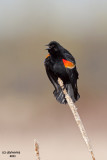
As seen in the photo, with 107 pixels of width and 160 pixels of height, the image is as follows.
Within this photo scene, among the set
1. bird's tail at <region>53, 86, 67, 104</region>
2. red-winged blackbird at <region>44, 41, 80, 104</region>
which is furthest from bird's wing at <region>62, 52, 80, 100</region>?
bird's tail at <region>53, 86, 67, 104</region>

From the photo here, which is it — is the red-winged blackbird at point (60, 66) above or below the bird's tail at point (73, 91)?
above

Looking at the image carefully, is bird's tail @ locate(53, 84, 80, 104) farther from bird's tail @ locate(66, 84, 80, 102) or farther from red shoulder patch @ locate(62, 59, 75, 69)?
red shoulder patch @ locate(62, 59, 75, 69)

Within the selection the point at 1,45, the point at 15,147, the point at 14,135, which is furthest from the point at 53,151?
the point at 1,45

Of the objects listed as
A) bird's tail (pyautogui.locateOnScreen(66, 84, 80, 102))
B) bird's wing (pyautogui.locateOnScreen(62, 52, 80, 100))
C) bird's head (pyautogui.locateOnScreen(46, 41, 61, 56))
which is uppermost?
bird's head (pyautogui.locateOnScreen(46, 41, 61, 56))

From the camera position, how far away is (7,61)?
15.6 metres

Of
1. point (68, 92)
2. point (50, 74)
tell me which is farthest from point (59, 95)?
point (50, 74)

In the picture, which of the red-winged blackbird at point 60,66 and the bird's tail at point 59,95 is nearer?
the bird's tail at point 59,95

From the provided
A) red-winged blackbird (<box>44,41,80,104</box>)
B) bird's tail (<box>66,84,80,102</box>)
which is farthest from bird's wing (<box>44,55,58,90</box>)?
bird's tail (<box>66,84,80,102</box>)

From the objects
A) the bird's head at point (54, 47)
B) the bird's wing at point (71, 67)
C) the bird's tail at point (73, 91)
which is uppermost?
the bird's head at point (54, 47)

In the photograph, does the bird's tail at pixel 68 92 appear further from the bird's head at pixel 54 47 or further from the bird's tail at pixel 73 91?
the bird's head at pixel 54 47

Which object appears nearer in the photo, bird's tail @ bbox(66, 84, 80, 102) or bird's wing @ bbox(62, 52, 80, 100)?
bird's tail @ bbox(66, 84, 80, 102)

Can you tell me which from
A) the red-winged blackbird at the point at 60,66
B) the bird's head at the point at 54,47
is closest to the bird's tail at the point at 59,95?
the red-winged blackbird at the point at 60,66

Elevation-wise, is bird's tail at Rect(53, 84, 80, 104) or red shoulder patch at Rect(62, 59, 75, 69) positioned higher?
red shoulder patch at Rect(62, 59, 75, 69)

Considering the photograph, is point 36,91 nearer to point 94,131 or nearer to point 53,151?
point 94,131
